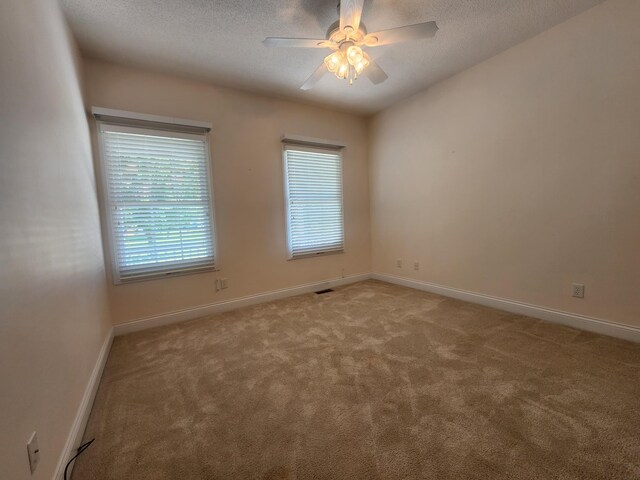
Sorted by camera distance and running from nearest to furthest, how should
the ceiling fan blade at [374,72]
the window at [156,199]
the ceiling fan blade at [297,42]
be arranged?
1. the ceiling fan blade at [297,42]
2. the ceiling fan blade at [374,72]
3. the window at [156,199]

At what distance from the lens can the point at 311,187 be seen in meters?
3.82

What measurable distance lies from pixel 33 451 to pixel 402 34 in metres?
2.86

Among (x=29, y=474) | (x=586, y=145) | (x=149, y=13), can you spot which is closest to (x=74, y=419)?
(x=29, y=474)

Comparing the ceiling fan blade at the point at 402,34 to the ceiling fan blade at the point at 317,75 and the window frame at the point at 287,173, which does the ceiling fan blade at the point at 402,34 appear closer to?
the ceiling fan blade at the point at 317,75

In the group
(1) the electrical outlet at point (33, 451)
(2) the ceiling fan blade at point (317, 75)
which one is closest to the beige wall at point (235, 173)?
(2) the ceiling fan blade at point (317, 75)

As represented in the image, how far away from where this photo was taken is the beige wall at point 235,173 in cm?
269

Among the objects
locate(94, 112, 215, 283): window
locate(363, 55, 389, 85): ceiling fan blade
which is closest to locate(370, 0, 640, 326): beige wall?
locate(363, 55, 389, 85): ceiling fan blade

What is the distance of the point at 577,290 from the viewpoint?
7.88ft

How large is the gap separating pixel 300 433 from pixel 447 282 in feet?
8.94

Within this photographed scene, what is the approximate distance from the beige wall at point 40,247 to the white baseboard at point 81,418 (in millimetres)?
45

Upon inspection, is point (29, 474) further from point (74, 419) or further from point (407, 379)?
point (407, 379)

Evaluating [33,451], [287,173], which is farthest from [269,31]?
[33,451]

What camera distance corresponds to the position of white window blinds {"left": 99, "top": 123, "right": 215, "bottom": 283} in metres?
2.61

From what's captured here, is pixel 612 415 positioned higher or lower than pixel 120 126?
lower
